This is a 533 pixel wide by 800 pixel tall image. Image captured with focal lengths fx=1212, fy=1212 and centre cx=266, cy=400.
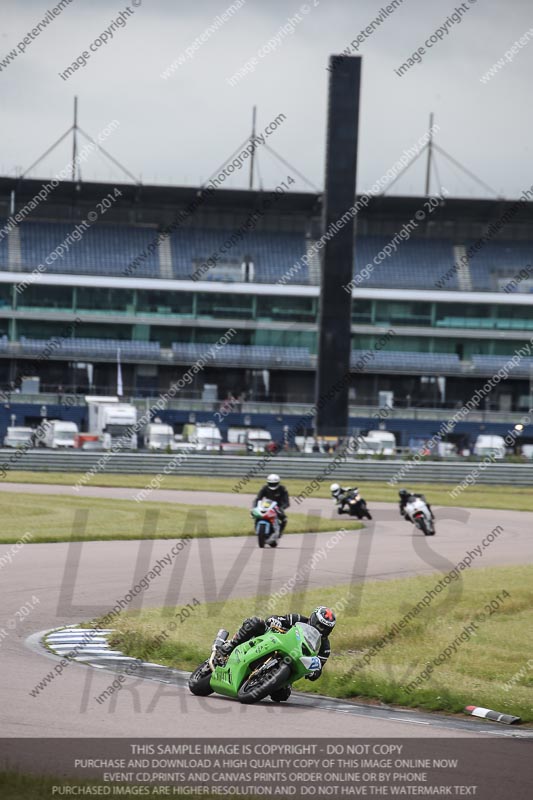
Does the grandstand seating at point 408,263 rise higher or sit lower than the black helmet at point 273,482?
higher

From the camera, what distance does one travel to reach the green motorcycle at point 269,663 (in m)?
10.2

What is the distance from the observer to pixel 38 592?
17.4 meters

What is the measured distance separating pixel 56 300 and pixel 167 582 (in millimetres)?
62287

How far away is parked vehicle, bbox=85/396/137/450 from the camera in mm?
59266

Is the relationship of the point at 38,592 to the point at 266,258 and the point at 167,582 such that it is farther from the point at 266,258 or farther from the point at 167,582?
the point at 266,258

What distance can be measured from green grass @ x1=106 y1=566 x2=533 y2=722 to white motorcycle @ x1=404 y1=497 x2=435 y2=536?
871 centimetres

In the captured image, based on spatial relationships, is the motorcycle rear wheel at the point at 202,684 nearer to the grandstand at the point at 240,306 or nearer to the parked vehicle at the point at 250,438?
the parked vehicle at the point at 250,438

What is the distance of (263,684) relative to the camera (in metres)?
10.2

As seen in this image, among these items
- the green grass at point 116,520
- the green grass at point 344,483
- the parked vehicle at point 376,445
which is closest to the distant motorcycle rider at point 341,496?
the green grass at point 116,520

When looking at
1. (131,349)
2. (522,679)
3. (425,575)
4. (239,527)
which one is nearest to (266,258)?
(131,349)

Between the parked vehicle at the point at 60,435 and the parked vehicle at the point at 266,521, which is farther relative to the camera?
the parked vehicle at the point at 60,435

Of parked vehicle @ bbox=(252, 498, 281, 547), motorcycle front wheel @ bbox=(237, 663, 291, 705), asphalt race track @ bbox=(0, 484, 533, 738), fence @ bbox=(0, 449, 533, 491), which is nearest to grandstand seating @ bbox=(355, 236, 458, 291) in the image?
fence @ bbox=(0, 449, 533, 491)

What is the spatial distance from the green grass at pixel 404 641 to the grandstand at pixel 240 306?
60902 millimetres

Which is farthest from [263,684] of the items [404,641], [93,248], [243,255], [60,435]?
[93,248]
